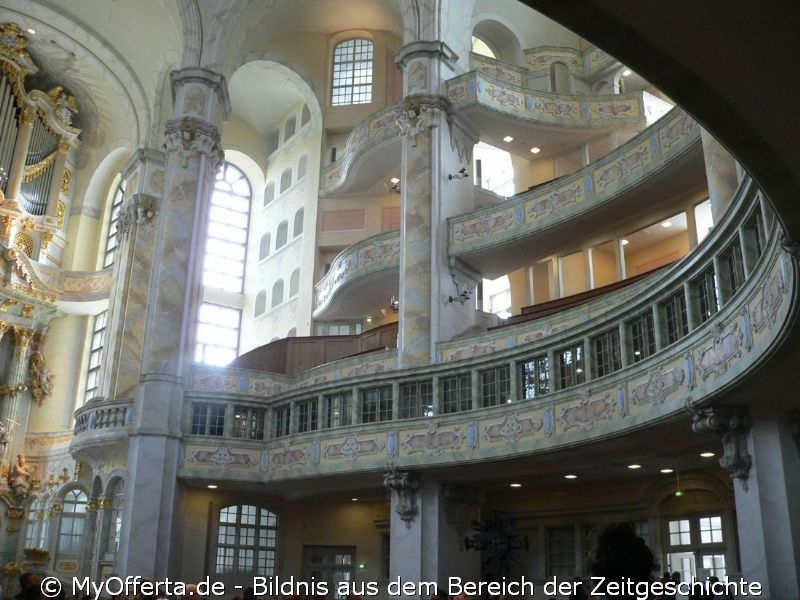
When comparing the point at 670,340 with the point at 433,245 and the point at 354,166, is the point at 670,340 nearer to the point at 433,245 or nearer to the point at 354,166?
the point at 433,245

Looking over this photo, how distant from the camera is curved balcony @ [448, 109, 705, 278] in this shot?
21547 millimetres

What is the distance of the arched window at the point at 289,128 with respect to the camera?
1518 inches

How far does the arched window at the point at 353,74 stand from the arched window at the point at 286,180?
12.3 ft

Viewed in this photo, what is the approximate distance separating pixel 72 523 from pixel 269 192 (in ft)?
53.6

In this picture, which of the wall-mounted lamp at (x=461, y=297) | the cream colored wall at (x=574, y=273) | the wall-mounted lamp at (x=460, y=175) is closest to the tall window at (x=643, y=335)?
the wall-mounted lamp at (x=461, y=297)

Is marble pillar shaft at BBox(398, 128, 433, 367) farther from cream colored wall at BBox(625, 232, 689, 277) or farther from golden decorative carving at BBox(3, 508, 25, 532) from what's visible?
golden decorative carving at BBox(3, 508, 25, 532)

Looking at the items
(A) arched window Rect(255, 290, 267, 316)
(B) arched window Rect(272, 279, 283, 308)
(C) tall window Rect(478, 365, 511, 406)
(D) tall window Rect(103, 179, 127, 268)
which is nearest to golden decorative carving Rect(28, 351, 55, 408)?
(D) tall window Rect(103, 179, 127, 268)

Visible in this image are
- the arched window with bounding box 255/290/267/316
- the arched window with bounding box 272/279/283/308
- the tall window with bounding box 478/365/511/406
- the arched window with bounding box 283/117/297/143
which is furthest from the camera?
the arched window with bounding box 283/117/297/143

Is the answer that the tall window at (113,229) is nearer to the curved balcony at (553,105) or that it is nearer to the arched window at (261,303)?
the arched window at (261,303)

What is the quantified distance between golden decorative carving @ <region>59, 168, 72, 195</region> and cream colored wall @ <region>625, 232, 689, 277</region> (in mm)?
24949

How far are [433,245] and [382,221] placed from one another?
9.10 m

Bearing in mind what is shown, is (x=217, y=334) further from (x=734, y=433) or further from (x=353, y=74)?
(x=734, y=433)

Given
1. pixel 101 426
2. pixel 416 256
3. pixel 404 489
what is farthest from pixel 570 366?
pixel 101 426

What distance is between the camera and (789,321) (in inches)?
406
